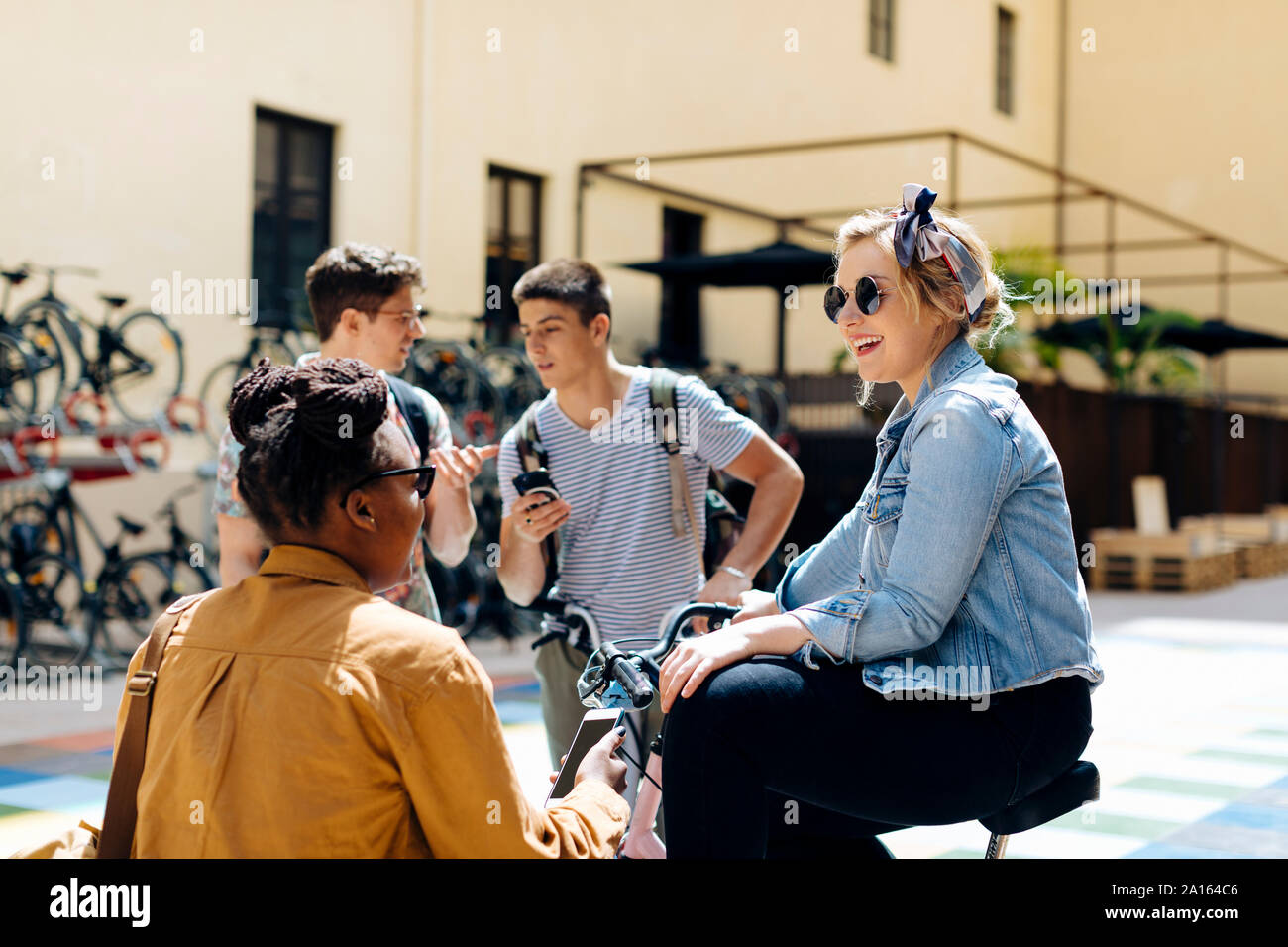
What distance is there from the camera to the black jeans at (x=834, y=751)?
2207 millimetres

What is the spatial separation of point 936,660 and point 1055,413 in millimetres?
12337

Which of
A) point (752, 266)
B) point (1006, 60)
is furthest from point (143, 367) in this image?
point (1006, 60)

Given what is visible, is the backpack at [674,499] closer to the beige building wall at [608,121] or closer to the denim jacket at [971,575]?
the denim jacket at [971,575]

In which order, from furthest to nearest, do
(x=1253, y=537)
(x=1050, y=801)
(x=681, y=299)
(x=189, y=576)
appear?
(x=1253, y=537) → (x=681, y=299) → (x=189, y=576) → (x=1050, y=801)

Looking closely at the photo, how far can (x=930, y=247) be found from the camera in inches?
96.3

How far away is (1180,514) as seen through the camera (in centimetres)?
1773

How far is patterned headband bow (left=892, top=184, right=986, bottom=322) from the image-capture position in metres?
2.45

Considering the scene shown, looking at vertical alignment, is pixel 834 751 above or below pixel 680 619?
below

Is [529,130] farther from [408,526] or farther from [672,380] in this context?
[408,526]

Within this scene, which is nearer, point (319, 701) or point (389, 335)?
point (319, 701)

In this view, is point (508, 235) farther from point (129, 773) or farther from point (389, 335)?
point (129, 773)

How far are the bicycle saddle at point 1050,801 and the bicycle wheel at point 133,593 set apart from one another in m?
6.70

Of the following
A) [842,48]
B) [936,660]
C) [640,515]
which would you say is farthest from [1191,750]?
[842,48]

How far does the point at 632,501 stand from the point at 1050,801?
5.42 ft
